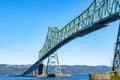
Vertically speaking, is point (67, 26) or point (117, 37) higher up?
point (67, 26)

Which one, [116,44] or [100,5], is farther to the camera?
[100,5]

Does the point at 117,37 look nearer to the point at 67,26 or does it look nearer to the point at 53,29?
the point at 67,26

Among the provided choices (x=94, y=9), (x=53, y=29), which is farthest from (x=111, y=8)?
(x=53, y=29)

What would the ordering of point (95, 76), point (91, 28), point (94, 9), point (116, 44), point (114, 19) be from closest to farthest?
point (95, 76) → point (116, 44) → point (114, 19) → point (91, 28) → point (94, 9)

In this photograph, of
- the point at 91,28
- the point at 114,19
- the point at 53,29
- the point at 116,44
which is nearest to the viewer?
the point at 116,44

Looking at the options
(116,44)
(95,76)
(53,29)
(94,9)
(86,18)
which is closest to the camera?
(95,76)

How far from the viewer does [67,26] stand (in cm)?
14662

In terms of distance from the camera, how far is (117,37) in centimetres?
5441

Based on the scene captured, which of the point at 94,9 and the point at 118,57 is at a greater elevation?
the point at 94,9

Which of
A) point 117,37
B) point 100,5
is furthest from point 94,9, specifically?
point 117,37

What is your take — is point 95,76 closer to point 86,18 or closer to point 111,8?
point 111,8

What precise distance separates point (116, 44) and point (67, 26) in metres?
93.8

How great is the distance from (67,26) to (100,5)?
5809 cm

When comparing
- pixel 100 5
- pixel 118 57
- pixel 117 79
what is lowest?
pixel 117 79
